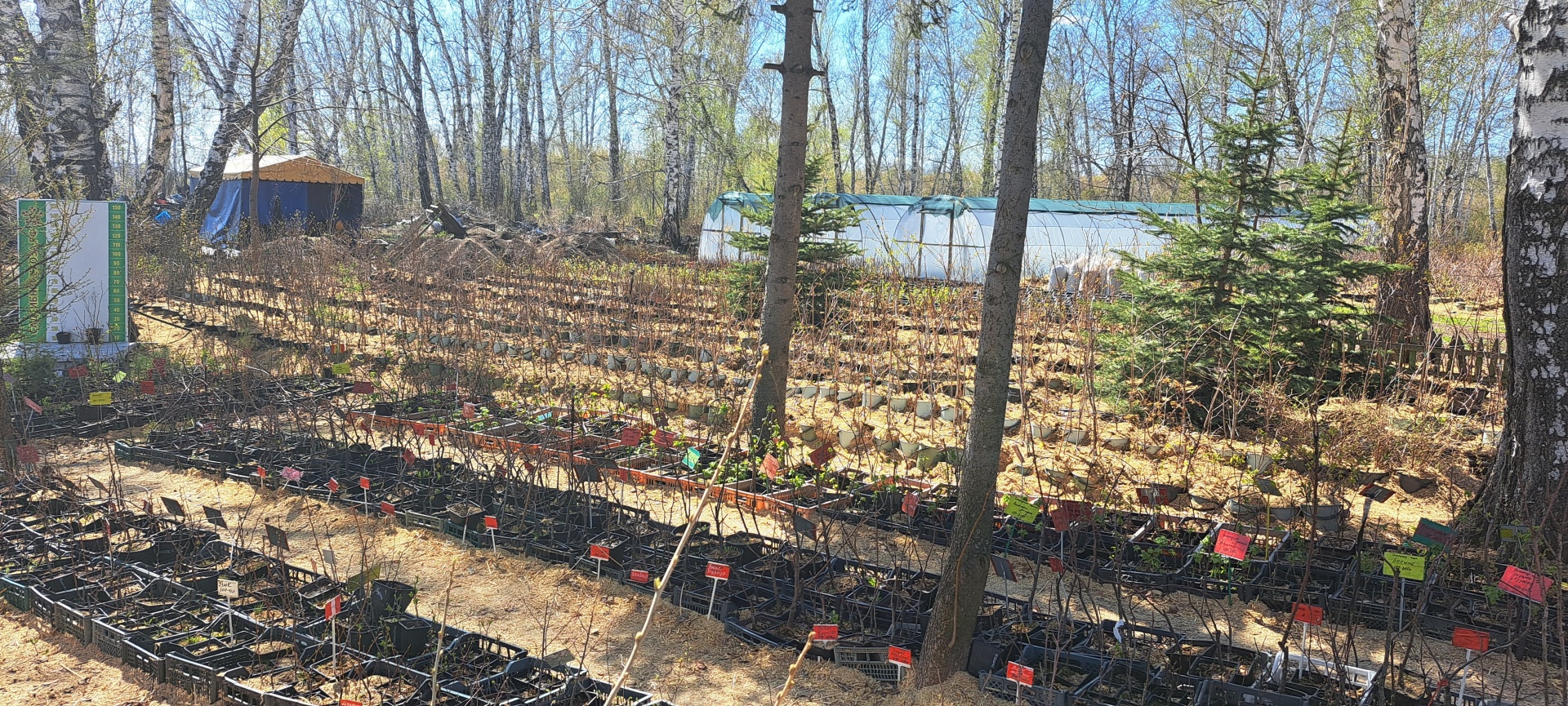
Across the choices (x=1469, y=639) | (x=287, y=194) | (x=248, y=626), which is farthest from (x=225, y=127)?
(x=1469, y=639)

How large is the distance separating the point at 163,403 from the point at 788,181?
485 cm

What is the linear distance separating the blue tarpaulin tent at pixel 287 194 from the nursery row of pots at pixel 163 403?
11768 millimetres

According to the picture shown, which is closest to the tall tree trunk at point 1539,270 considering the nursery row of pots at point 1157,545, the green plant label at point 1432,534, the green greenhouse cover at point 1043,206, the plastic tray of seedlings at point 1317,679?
the nursery row of pots at point 1157,545

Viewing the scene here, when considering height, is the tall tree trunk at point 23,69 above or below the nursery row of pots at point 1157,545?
above

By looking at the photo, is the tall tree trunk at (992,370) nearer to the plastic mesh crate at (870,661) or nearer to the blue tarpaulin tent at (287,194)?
the plastic mesh crate at (870,661)

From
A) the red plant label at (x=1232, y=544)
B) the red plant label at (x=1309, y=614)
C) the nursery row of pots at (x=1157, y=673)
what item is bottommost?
the nursery row of pots at (x=1157, y=673)

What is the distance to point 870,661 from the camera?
11.6 ft

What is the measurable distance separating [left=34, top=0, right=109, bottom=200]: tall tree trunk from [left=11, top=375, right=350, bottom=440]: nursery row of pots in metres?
2.50

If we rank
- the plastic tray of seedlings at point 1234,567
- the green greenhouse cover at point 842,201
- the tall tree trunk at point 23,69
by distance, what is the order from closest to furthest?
1. the plastic tray of seedlings at point 1234,567
2. the tall tree trunk at point 23,69
3. the green greenhouse cover at point 842,201

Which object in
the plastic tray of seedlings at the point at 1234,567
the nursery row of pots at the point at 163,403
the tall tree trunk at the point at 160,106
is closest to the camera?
the plastic tray of seedlings at the point at 1234,567

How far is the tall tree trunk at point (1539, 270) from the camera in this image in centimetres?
416

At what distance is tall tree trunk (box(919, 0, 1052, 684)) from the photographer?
10.2 ft

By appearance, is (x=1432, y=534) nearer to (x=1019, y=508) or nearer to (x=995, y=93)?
(x=1019, y=508)

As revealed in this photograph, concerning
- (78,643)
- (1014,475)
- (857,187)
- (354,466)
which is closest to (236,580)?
(78,643)
